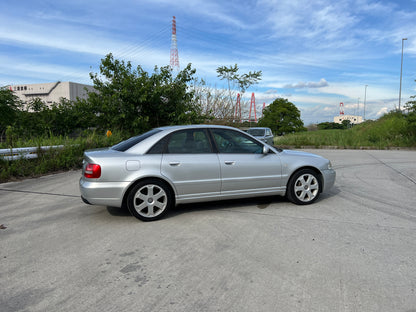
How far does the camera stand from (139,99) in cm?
1380

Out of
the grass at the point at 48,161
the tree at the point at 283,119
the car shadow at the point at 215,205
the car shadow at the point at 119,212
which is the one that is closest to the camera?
the car shadow at the point at 119,212

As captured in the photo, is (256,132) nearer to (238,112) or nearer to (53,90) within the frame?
(238,112)

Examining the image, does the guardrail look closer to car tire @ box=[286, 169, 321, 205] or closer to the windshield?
car tire @ box=[286, 169, 321, 205]

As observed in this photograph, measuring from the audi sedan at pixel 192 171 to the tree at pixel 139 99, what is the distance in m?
9.00

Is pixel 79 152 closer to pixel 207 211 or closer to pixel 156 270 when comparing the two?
pixel 207 211

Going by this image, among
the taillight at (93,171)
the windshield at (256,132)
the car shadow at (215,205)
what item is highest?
the windshield at (256,132)

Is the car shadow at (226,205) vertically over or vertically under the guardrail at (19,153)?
under

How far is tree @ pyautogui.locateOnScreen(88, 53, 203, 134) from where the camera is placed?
14.0m

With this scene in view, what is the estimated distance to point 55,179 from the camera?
28.3ft

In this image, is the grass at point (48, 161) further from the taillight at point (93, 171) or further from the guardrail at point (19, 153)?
the taillight at point (93, 171)

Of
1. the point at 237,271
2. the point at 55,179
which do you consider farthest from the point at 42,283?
the point at 55,179

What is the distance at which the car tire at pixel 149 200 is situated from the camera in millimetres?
4789

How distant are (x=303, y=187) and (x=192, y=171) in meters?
2.09

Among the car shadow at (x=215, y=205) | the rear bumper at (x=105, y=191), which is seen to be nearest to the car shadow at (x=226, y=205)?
the car shadow at (x=215, y=205)
